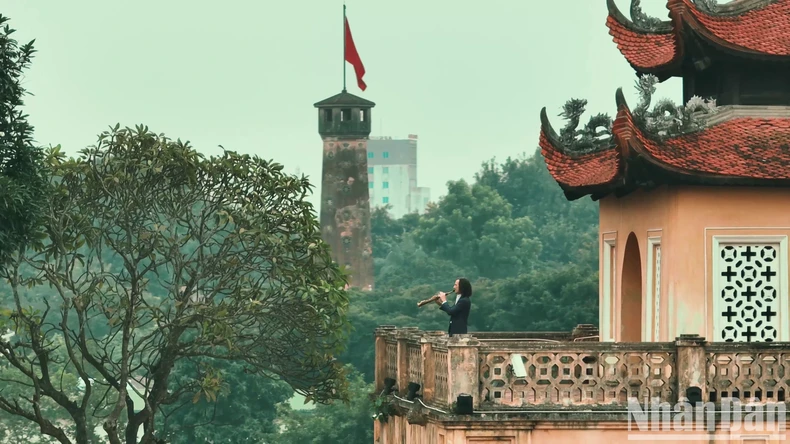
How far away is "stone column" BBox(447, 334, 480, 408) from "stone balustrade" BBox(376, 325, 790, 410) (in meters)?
0.01

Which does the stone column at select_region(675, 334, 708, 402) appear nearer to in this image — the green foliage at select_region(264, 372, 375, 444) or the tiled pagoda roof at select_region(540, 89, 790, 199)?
the tiled pagoda roof at select_region(540, 89, 790, 199)

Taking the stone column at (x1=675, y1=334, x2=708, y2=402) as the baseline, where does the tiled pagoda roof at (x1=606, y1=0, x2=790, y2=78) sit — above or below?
above

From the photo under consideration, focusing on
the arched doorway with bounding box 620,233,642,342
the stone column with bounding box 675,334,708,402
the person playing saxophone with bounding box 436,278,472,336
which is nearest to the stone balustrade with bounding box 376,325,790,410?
the stone column with bounding box 675,334,708,402

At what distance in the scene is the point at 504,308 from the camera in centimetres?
10456

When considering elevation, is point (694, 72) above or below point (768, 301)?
above

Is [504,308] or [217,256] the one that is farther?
[504,308]

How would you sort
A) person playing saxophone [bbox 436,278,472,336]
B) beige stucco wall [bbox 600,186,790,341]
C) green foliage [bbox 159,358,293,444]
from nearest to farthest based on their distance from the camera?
1. person playing saxophone [bbox 436,278,472,336]
2. beige stucco wall [bbox 600,186,790,341]
3. green foliage [bbox 159,358,293,444]

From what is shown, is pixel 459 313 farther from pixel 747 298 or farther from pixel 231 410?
pixel 231 410

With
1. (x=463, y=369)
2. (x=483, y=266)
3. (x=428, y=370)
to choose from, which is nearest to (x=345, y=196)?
(x=483, y=266)

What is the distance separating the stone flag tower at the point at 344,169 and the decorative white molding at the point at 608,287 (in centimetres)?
9312

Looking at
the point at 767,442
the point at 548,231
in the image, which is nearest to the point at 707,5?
the point at 767,442

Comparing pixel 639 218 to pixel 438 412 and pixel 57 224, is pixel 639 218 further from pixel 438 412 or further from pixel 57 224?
pixel 57 224

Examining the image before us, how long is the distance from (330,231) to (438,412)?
10020 cm

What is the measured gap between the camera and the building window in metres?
24.3
